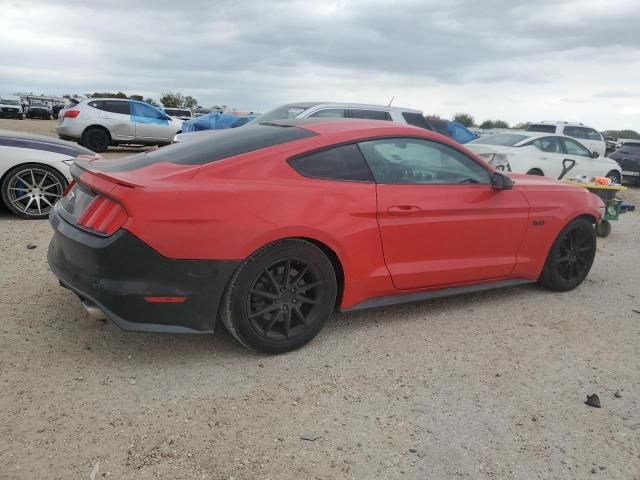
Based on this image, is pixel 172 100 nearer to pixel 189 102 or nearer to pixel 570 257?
pixel 189 102

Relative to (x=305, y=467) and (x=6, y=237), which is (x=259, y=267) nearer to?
(x=305, y=467)

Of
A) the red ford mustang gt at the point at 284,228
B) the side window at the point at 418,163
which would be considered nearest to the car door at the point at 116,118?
the red ford mustang gt at the point at 284,228

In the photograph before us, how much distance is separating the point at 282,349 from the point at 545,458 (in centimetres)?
154

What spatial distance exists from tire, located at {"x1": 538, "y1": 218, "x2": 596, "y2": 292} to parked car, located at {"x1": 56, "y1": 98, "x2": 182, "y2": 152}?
13108 mm

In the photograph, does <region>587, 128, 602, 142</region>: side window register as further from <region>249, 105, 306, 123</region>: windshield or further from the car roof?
<region>249, 105, 306, 123</region>: windshield

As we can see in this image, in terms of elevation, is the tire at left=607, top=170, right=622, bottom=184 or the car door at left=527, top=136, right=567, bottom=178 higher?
the car door at left=527, top=136, right=567, bottom=178

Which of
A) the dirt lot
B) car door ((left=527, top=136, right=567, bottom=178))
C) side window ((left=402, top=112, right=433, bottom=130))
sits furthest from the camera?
car door ((left=527, top=136, right=567, bottom=178))

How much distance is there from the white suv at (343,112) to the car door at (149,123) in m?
6.80

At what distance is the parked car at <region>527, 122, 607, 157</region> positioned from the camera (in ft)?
51.9

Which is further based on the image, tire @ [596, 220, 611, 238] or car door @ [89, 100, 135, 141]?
car door @ [89, 100, 135, 141]

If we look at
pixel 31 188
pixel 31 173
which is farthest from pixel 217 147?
pixel 31 188

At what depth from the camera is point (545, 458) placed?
2525 mm

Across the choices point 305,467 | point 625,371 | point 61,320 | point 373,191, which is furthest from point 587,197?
point 61,320

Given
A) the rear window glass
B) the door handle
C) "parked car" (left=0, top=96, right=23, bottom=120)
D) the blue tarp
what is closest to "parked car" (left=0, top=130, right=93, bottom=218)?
the door handle
